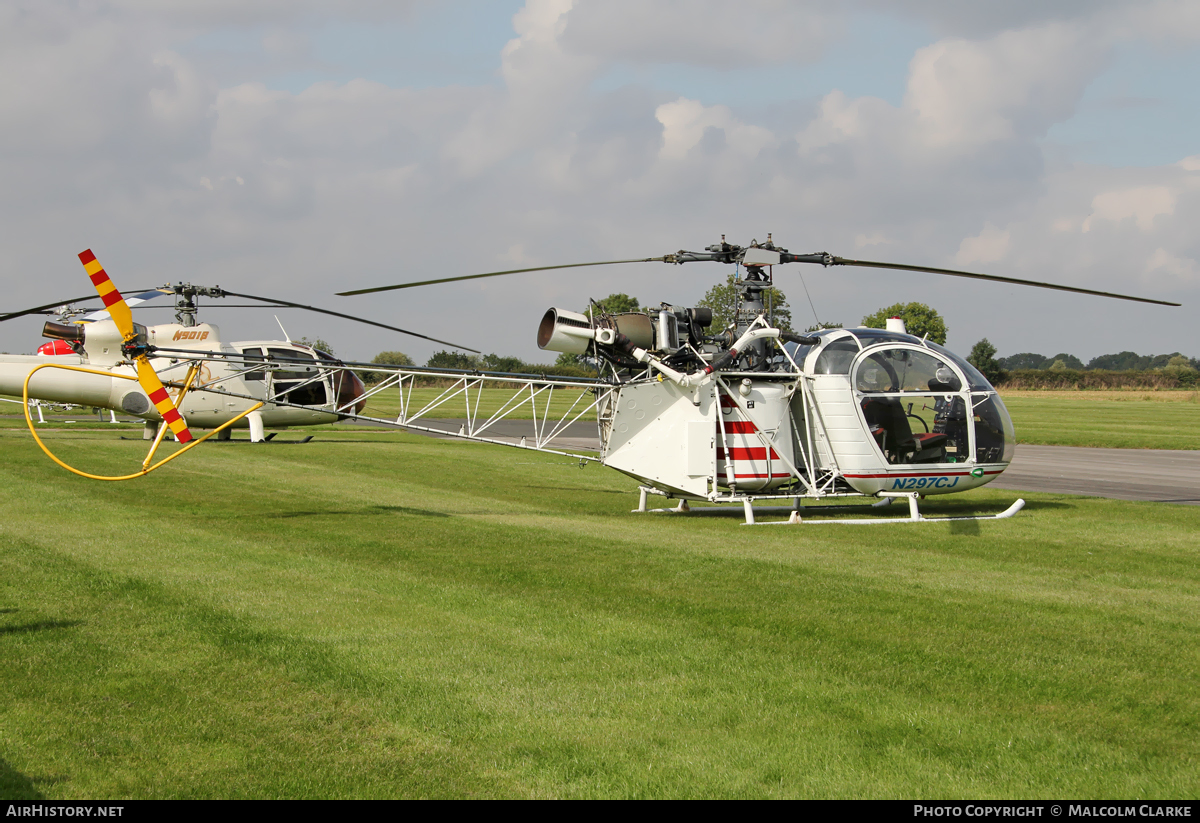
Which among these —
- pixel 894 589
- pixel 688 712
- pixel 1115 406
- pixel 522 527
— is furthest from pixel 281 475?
pixel 1115 406

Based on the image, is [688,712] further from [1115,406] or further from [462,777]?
[1115,406]

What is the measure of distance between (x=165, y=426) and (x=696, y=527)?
7850mm

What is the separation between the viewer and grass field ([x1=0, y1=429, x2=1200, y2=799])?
511cm

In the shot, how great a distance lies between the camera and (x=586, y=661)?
709cm

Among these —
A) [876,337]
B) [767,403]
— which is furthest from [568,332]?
[876,337]

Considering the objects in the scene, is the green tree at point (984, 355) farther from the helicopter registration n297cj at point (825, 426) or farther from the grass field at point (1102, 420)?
the helicopter registration n297cj at point (825, 426)

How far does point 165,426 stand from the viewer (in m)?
13.6

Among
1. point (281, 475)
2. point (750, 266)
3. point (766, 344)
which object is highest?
point (750, 266)

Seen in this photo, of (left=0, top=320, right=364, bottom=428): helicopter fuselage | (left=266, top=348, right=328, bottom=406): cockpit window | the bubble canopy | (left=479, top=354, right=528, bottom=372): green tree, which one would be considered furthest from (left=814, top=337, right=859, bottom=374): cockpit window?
(left=479, top=354, right=528, bottom=372): green tree

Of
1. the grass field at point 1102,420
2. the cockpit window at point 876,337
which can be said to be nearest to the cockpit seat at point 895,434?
the cockpit window at point 876,337

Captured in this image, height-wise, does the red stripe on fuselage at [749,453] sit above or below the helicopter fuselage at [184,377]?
below

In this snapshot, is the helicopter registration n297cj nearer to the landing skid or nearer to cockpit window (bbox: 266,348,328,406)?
the landing skid

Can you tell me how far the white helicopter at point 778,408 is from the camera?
50.1 feet

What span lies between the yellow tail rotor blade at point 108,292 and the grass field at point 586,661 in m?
2.79
